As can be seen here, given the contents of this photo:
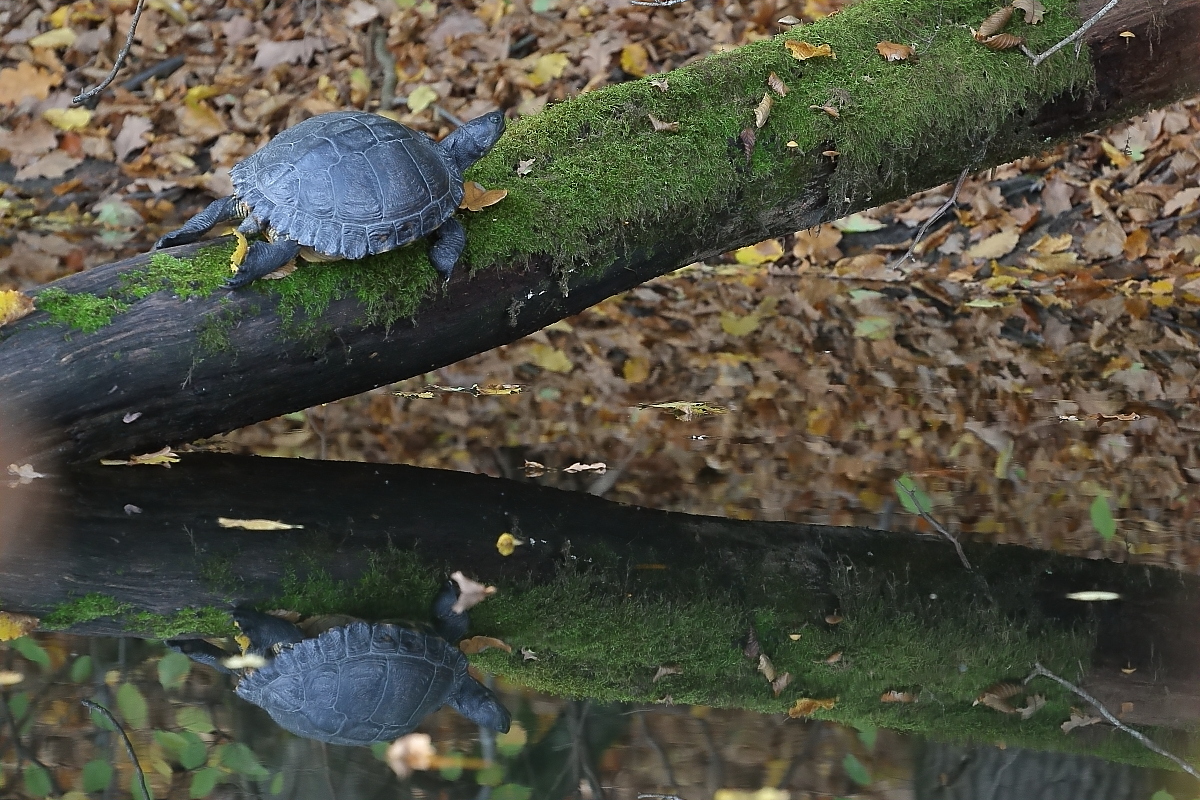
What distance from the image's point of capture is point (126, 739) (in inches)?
108

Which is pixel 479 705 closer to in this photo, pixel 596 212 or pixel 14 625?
pixel 14 625

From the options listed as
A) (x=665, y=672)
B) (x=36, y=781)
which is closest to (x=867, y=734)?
(x=665, y=672)

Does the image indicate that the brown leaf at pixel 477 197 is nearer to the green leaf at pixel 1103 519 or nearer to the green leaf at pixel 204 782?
the green leaf at pixel 204 782

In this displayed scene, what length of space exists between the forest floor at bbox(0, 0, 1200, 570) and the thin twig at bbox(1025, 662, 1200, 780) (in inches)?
37.4

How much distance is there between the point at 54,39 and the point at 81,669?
9.48m

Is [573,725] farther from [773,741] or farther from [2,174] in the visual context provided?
[2,174]

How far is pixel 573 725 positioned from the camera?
9.38 ft

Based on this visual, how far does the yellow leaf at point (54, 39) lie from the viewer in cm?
1061

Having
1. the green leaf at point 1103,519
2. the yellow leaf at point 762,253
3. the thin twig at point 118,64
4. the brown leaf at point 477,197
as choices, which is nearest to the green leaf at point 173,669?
the thin twig at point 118,64

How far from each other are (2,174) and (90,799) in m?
9.07

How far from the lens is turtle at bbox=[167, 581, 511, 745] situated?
278cm

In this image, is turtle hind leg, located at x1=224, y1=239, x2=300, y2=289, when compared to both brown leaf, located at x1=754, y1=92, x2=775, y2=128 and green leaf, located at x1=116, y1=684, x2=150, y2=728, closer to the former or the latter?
green leaf, located at x1=116, y1=684, x2=150, y2=728

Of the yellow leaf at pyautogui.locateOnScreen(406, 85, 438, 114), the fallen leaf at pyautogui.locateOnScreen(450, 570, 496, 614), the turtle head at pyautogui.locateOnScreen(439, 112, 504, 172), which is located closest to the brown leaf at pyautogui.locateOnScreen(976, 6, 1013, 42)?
the turtle head at pyautogui.locateOnScreen(439, 112, 504, 172)

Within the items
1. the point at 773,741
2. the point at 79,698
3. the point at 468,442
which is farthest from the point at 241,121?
the point at 773,741
